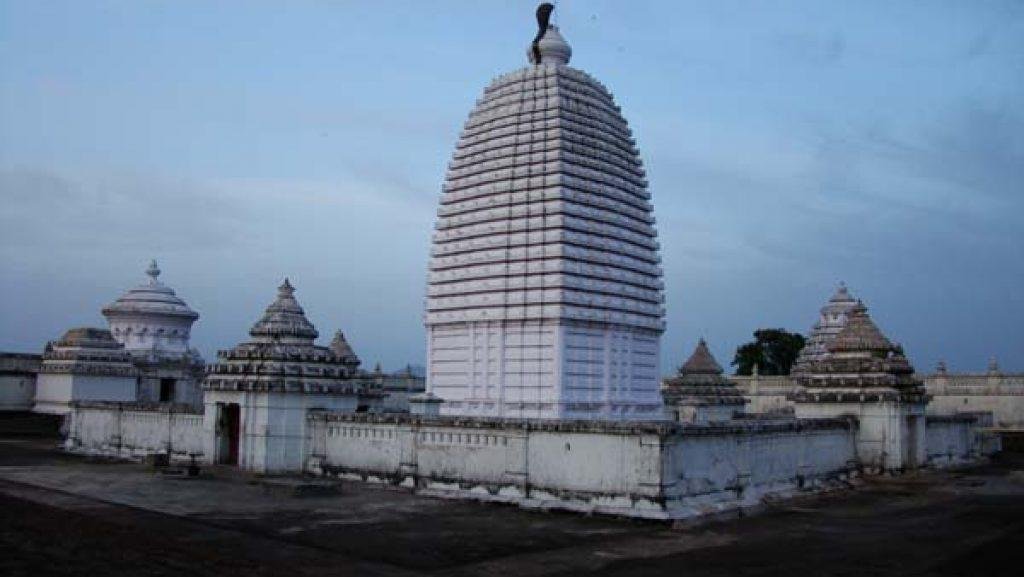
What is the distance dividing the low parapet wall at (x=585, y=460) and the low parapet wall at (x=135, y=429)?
18.6ft

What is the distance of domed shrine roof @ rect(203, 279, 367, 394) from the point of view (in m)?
26.3

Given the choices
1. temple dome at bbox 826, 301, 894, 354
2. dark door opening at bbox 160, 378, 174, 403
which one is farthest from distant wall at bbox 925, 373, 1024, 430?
dark door opening at bbox 160, 378, 174, 403

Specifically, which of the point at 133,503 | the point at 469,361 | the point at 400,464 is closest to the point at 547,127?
the point at 469,361

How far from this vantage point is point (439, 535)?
16328 millimetres

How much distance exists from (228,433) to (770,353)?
2847 inches

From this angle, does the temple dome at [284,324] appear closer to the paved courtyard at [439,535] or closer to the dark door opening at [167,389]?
the paved courtyard at [439,535]

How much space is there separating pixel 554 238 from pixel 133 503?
18763 millimetres

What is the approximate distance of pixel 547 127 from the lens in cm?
3641

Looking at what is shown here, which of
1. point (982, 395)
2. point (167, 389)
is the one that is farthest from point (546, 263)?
point (982, 395)

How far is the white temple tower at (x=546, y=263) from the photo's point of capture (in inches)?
1342

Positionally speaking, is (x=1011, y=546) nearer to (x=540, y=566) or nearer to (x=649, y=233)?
(x=540, y=566)

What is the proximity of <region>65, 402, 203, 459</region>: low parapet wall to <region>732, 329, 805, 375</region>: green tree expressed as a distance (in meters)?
66.4

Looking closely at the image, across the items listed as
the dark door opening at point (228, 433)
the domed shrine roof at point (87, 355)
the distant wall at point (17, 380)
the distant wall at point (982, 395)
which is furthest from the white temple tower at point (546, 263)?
the distant wall at point (17, 380)

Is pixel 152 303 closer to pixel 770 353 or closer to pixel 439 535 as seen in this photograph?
pixel 439 535
